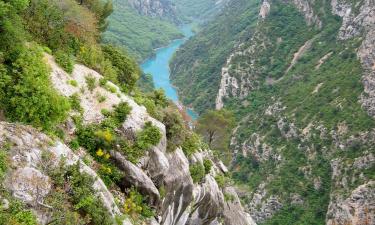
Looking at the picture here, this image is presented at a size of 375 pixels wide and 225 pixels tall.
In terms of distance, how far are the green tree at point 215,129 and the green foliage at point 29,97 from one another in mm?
54044

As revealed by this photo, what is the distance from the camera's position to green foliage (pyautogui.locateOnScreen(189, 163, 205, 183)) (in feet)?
114

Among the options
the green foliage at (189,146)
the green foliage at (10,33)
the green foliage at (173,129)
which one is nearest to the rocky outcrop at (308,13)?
the green foliage at (189,146)

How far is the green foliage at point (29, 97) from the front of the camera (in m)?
21.8

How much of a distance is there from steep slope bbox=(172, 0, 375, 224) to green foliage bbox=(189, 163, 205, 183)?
5930 centimetres

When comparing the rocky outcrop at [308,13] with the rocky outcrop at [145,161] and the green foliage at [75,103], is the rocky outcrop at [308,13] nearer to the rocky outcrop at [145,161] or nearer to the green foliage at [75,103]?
the rocky outcrop at [145,161]

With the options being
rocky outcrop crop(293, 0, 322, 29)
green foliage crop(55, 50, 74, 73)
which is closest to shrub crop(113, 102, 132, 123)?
green foliage crop(55, 50, 74, 73)

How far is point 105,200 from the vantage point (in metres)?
21.5

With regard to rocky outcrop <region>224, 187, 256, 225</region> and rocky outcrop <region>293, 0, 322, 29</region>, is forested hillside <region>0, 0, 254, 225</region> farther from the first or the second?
rocky outcrop <region>293, 0, 322, 29</region>

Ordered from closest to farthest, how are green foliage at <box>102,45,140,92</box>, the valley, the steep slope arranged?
1. the valley
2. green foliage at <box>102,45,140,92</box>
3. the steep slope

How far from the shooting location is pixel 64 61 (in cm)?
2838

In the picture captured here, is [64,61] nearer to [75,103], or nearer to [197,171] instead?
[75,103]

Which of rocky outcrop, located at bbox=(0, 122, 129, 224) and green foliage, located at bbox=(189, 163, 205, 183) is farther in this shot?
green foliage, located at bbox=(189, 163, 205, 183)

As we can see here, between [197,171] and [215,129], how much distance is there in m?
42.4

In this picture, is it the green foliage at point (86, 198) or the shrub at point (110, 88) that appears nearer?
the green foliage at point (86, 198)
